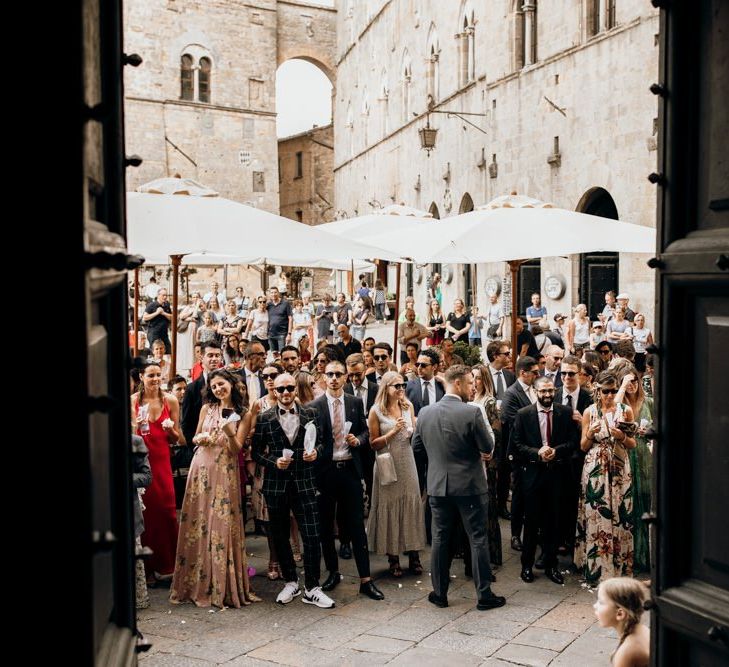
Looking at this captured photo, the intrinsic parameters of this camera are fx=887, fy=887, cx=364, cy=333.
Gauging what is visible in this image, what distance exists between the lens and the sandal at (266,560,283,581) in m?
7.16

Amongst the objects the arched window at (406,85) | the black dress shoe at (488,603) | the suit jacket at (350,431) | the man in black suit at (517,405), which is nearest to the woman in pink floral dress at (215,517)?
the suit jacket at (350,431)

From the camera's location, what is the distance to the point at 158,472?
7027 millimetres

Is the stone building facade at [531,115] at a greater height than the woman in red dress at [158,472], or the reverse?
the stone building facade at [531,115]

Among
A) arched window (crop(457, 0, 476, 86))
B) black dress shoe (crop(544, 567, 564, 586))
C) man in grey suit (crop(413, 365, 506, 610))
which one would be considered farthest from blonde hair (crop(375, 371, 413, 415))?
arched window (crop(457, 0, 476, 86))

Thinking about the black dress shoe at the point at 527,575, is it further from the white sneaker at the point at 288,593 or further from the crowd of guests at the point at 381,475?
the white sneaker at the point at 288,593

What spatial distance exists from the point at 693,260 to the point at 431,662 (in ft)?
13.0

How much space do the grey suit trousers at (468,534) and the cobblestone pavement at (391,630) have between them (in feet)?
0.68

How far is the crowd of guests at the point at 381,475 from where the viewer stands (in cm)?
657

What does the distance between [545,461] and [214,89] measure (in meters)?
41.2

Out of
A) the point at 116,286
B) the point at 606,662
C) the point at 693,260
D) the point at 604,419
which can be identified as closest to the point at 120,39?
the point at 116,286

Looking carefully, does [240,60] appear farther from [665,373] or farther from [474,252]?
[665,373]

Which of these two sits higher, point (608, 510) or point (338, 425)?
point (338, 425)

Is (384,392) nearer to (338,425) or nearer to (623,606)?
(338,425)

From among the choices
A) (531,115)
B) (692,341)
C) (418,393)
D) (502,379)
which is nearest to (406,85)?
(531,115)
